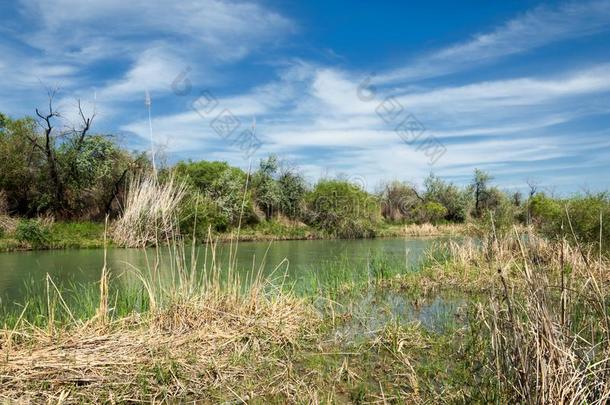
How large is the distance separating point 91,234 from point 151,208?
1289 centimetres

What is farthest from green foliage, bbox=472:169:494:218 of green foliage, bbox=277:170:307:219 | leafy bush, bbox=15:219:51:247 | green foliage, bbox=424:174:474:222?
leafy bush, bbox=15:219:51:247

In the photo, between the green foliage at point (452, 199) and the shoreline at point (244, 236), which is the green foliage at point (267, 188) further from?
the green foliage at point (452, 199)

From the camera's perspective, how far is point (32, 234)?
58.6 ft

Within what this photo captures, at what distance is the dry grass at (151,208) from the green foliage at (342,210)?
13.8 m

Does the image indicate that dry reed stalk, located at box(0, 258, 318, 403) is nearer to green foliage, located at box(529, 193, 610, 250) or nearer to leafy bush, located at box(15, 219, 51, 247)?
green foliage, located at box(529, 193, 610, 250)

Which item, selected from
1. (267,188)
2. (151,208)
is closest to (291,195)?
(267,188)

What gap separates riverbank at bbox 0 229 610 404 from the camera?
2.63 m

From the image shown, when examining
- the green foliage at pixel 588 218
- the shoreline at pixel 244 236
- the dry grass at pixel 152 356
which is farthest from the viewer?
the shoreline at pixel 244 236

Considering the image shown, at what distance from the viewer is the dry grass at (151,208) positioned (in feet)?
20.5

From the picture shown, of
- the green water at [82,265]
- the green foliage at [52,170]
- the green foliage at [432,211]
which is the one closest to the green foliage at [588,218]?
the green water at [82,265]

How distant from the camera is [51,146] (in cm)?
2327

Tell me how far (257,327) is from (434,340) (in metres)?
1.88

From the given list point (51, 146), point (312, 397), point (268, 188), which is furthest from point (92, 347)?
point (268, 188)

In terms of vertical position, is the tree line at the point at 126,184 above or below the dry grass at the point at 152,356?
above
